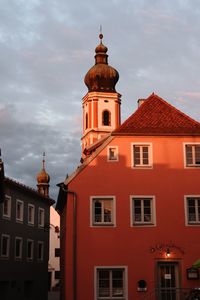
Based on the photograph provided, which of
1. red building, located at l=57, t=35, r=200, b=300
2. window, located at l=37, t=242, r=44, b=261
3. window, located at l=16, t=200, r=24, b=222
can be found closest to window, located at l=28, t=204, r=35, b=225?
window, located at l=16, t=200, r=24, b=222

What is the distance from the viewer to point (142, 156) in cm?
2691

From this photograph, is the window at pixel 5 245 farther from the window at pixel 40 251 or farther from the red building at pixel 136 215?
the red building at pixel 136 215

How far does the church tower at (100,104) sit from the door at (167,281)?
154ft

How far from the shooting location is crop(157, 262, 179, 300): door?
25.0 metres

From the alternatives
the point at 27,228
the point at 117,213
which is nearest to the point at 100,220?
the point at 117,213

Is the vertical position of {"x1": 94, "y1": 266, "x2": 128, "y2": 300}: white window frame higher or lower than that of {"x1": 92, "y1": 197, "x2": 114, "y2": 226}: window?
lower

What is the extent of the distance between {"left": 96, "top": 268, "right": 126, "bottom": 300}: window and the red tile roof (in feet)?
22.3

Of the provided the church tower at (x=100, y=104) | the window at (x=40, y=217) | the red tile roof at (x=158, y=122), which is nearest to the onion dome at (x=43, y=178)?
the church tower at (x=100, y=104)

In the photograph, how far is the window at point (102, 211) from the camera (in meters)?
25.8

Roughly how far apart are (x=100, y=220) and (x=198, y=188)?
5.08 m

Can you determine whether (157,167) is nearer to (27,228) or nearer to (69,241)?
(69,241)

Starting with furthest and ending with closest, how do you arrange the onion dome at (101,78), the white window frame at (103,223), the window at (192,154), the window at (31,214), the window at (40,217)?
1. the onion dome at (101,78)
2. the window at (40,217)
3. the window at (31,214)
4. the window at (192,154)
5. the white window frame at (103,223)

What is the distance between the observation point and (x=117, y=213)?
25828 mm

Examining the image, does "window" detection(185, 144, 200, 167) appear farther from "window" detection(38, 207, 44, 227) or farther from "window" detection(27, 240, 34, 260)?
"window" detection(38, 207, 44, 227)
